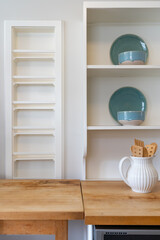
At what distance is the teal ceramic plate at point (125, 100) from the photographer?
5.36 feet

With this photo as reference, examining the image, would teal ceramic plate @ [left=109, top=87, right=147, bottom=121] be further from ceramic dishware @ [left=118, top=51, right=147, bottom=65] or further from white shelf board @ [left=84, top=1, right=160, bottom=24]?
white shelf board @ [left=84, top=1, right=160, bottom=24]

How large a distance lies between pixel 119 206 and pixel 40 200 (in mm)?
399

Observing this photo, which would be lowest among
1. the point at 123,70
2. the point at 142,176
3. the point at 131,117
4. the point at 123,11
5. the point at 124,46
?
the point at 142,176

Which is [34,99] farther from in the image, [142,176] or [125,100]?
[142,176]

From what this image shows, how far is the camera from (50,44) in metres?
1.66

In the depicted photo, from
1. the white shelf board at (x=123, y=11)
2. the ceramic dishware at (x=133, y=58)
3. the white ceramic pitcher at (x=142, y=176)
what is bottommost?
the white ceramic pitcher at (x=142, y=176)

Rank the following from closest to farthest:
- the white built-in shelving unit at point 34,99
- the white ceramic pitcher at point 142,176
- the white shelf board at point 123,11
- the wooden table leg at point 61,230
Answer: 1. the wooden table leg at point 61,230
2. the white ceramic pitcher at point 142,176
3. the white shelf board at point 123,11
4. the white built-in shelving unit at point 34,99

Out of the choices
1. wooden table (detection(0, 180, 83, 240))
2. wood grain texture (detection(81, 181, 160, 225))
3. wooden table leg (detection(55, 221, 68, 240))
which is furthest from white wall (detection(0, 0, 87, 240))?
wooden table leg (detection(55, 221, 68, 240))

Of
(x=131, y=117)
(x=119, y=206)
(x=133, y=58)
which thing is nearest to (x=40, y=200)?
(x=119, y=206)

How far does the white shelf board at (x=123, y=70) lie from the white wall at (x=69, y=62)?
0.17 meters

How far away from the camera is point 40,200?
1182mm

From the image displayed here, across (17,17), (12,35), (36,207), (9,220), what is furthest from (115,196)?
(17,17)

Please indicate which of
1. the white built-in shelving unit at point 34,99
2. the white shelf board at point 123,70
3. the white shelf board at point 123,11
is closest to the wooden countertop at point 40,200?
the white built-in shelving unit at point 34,99

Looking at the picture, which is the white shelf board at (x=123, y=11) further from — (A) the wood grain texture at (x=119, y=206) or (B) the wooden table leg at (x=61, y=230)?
(B) the wooden table leg at (x=61, y=230)
